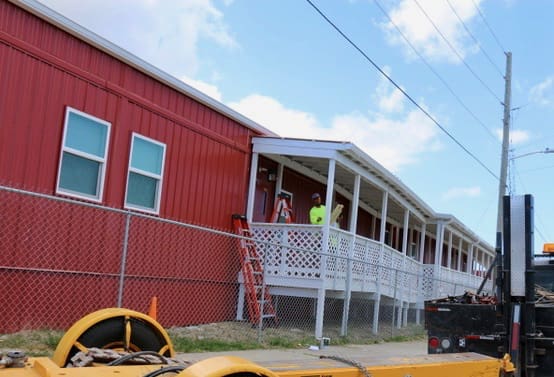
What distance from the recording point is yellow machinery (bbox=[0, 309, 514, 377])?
9.56ft

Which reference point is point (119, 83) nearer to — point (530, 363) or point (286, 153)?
point (286, 153)

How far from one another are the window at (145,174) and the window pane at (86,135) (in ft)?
2.40

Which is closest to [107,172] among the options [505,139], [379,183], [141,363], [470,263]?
[141,363]

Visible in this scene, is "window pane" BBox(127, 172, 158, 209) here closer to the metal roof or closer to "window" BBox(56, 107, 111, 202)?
"window" BBox(56, 107, 111, 202)

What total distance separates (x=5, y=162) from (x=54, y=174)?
0.83 metres

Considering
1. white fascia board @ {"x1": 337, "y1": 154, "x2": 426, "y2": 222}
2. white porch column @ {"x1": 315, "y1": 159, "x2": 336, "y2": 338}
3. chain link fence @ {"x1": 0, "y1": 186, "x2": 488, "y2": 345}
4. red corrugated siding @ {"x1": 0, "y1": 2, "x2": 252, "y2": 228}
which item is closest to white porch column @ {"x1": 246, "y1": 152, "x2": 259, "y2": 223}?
red corrugated siding @ {"x1": 0, "y1": 2, "x2": 252, "y2": 228}

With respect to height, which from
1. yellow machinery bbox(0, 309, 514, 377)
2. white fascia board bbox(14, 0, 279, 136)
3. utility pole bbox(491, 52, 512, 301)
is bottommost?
yellow machinery bbox(0, 309, 514, 377)

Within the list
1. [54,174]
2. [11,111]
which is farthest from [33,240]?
[11,111]

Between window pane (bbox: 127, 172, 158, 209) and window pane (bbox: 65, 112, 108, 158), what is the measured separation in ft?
3.12

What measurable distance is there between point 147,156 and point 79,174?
1618 millimetres

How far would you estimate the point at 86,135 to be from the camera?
10.1 meters

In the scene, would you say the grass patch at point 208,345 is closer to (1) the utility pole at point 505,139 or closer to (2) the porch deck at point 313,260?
(2) the porch deck at point 313,260

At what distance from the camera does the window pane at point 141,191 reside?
11.0 m

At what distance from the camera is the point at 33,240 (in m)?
9.00
